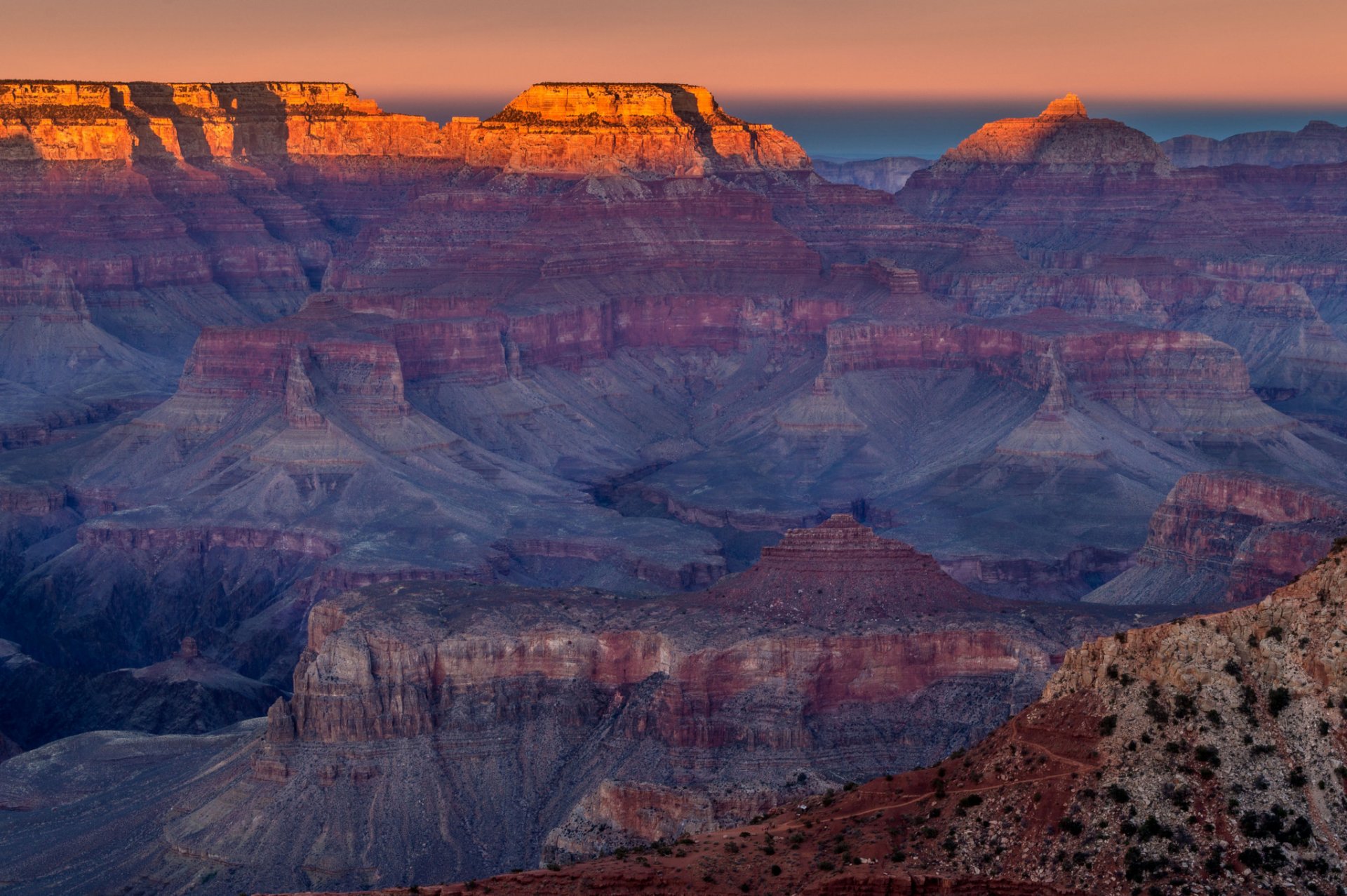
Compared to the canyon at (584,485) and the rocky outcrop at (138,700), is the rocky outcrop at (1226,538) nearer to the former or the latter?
the canyon at (584,485)

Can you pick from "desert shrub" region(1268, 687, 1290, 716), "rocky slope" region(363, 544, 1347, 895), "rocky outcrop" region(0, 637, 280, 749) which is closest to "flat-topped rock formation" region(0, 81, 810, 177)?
"rocky outcrop" region(0, 637, 280, 749)

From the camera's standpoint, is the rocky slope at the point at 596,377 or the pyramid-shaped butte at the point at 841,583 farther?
Answer: the rocky slope at the point at 596,377

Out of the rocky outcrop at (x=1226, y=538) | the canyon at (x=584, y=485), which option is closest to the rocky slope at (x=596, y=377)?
the canyon at (x=584, y=485)

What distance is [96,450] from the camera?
136 metres

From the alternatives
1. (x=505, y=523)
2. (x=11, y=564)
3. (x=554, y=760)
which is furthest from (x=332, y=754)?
(x=11, y=564)

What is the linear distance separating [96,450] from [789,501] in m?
43.4

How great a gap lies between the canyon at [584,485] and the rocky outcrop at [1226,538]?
216 millimetres

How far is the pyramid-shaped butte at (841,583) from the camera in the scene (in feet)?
226

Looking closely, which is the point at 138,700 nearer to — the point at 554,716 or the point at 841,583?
the point at 554,716

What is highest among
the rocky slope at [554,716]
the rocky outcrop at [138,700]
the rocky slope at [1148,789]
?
the rocky slope at [1148,789]

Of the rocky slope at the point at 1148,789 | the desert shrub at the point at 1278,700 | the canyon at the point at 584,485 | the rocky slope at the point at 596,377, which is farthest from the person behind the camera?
the rocky slope at the point at 596,377

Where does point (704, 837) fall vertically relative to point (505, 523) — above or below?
above

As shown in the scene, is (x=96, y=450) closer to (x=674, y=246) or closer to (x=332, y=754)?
(x=674, y=246)

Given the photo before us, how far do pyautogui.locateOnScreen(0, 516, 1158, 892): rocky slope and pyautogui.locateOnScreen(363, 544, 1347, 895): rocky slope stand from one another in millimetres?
24534
